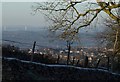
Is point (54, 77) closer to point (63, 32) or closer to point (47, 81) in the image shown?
point (47, 81)

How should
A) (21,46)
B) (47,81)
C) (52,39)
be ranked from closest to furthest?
1. (47,81)
2. (52,39)
3. (21,46)

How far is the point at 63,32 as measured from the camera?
21750 mm

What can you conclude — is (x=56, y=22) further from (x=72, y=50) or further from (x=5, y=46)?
(x=72, y=50)

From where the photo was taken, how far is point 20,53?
2245cm

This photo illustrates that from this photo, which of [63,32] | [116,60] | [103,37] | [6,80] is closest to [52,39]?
[63,32]

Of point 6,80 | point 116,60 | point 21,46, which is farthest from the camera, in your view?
point 116,60

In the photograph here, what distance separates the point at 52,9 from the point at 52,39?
212 centimetres

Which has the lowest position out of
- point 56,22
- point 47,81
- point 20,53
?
point 47,81

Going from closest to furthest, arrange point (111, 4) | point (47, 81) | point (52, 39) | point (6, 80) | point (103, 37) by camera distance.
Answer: point (6, 80) < point (47, 81) < point (111, 4) < point (52, 39) < point (103, 37)

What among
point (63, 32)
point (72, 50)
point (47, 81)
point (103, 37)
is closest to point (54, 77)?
point (47, 81)

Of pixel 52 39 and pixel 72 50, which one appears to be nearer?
pixel 52 39

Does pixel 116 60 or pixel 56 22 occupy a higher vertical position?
pixel 56 22

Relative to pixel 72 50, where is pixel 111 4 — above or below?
above

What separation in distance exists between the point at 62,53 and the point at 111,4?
6.79m
